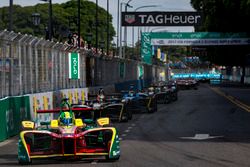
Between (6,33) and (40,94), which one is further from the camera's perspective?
(40,94)

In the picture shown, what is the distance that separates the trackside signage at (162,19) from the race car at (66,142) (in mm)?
61946

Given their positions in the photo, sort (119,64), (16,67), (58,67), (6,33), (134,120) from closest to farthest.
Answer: (6,33), (16,67), (134,120), (58,67), (119,64)

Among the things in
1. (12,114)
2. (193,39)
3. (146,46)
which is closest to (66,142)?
(12,114)

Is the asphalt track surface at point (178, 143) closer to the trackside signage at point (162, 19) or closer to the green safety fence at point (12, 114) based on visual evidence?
the green safety fence at point (12, 114)

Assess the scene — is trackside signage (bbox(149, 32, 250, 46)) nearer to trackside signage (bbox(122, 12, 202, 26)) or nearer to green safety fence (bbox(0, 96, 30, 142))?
trackside signage (bbox(122, 12, 202, 26))

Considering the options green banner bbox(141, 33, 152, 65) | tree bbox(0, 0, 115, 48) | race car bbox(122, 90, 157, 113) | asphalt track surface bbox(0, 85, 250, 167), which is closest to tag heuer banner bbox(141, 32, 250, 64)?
green banner bbox(141, 33, 152, 65)

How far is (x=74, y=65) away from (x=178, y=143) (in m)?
17.2

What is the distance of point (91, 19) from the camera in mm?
134375

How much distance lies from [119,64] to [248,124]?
33.7m

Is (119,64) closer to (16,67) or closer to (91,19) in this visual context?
(16,67)

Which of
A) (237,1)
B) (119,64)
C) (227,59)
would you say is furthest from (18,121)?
(227,59)

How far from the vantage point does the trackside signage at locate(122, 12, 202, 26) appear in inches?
3012

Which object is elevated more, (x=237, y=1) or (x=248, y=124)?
(x=237, y=1)

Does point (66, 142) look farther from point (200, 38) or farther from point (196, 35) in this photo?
point (200, 38)
